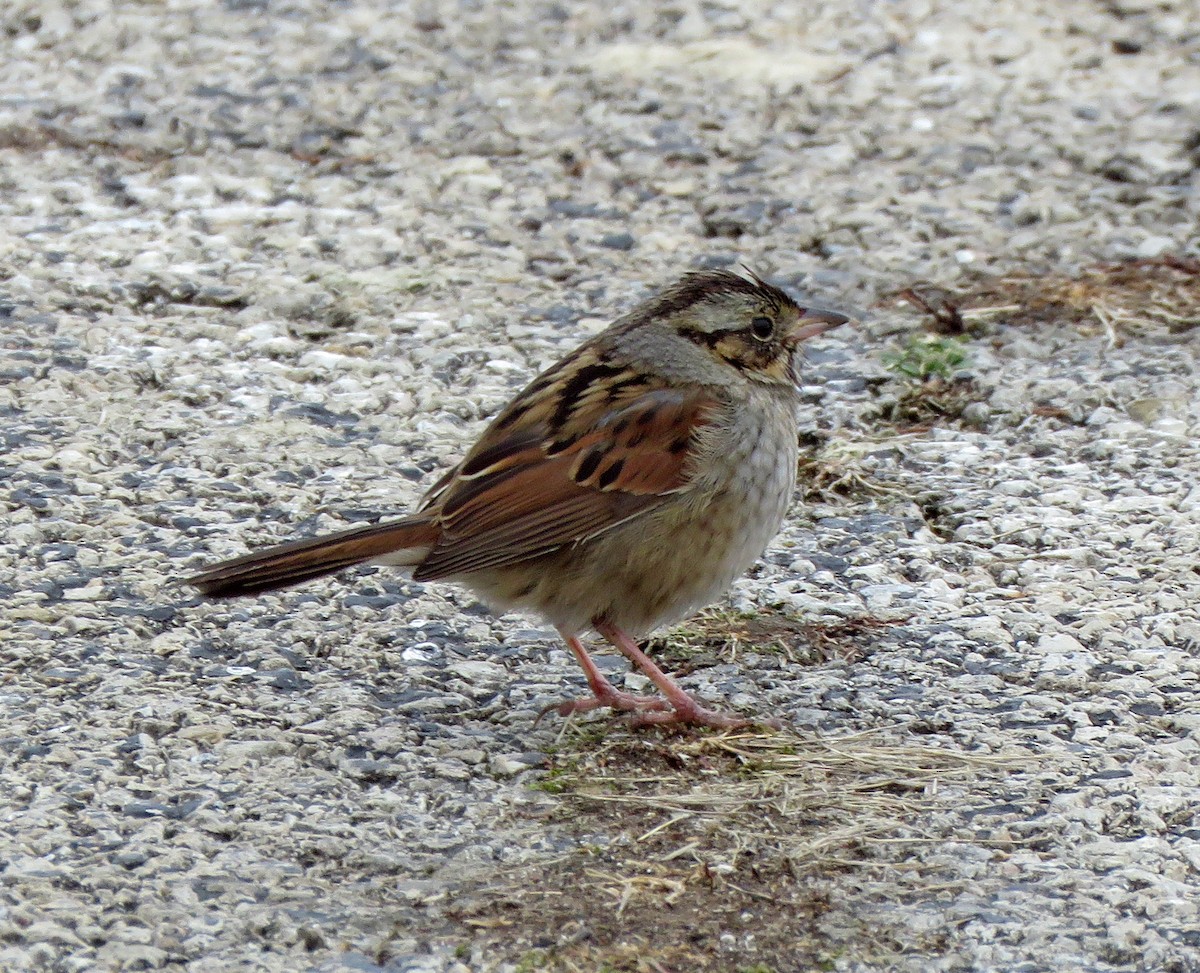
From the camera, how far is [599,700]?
197 inches

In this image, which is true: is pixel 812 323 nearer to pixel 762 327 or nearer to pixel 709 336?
pixel 762 327

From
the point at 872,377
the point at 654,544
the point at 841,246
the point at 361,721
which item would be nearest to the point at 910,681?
the point at 654,544

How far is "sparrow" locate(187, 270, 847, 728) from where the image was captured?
16.0 feet

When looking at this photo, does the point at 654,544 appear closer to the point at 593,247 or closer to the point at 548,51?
the point at 593,247

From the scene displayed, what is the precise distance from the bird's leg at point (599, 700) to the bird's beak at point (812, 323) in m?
1.16

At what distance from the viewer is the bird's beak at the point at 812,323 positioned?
5.49 m

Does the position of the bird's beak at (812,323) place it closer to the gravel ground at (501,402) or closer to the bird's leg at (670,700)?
the gravel ground at (501,402)

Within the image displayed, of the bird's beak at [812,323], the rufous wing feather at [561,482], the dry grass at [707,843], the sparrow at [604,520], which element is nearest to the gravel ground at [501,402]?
the dry grass at [707,843]

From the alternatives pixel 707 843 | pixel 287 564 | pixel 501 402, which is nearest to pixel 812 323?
pixel 501 402

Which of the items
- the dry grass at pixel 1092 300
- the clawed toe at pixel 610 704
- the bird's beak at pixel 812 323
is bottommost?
the clawed toe at pixel 610 704

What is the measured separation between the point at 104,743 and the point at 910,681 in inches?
84.6

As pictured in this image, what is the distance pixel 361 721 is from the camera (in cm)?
478

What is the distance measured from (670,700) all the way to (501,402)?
196 cm

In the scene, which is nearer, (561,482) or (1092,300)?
(561,482)
